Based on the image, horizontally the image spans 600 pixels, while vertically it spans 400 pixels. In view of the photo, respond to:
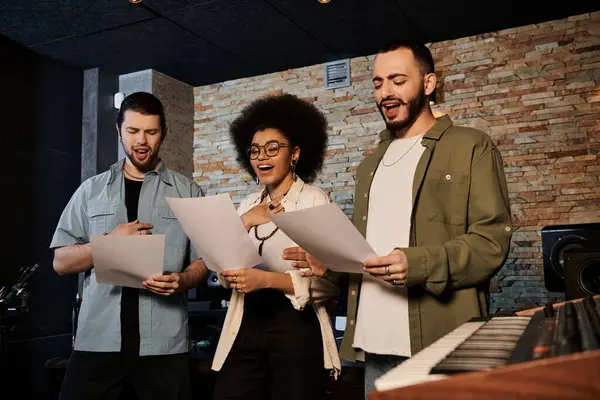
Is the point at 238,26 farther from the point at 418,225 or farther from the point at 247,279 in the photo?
the point at 418,225

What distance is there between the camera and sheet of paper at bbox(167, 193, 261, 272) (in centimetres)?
168

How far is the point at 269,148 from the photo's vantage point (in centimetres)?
210

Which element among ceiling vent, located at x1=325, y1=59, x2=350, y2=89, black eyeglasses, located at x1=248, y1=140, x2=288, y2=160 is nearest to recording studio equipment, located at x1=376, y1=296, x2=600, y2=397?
black eyeglasses, located at x1=248, y1=140, x2=288, y2=160

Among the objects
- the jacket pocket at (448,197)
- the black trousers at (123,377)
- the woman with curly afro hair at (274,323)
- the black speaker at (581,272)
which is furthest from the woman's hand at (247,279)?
the black speaker at (581,272)

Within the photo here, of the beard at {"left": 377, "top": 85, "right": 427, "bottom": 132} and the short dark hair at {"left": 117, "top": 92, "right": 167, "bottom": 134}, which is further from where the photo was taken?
the short dark hair at {"left": 117, "top": 92, "right": 167, "bottom": 134}

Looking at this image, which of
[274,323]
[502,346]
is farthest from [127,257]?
[502,346]

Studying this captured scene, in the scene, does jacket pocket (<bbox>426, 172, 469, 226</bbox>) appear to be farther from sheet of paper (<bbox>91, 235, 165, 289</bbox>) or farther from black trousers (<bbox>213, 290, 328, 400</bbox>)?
sheet of paper (<bbox>91, 235, 165, 289</bbox>)

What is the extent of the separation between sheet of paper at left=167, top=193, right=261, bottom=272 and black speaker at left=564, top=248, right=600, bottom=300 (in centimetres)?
102

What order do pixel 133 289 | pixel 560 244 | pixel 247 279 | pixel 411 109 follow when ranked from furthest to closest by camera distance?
pixel 560 244
pixel 133 289
pixel 247 279
pixel 411 109

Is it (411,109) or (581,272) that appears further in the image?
(581,272)

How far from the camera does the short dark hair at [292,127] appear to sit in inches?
88.7

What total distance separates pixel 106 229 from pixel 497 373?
188 centimetres

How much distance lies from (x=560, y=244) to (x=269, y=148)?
182 centimetres

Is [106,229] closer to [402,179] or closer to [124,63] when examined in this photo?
[402,179]
